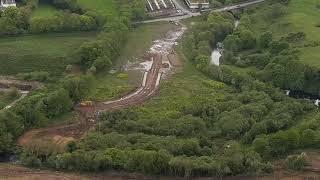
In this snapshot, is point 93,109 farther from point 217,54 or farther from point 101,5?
point 101,5

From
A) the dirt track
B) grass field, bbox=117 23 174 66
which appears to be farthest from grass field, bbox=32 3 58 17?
the dirt track

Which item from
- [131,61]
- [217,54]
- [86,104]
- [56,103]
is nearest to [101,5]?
[131,61]

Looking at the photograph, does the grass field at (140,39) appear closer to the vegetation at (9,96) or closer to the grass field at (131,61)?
the grass field at (131,61)

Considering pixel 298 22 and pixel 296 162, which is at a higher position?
pixel 298 22

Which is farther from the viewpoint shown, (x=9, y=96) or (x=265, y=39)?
(x=265, y=39)

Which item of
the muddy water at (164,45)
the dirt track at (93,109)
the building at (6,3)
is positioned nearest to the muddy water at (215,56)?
the muddy water at (164,45)

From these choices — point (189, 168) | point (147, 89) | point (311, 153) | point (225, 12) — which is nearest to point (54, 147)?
point (189, 168)

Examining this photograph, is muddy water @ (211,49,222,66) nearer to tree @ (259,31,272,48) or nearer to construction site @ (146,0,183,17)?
tree @ (259,31,272,48)
